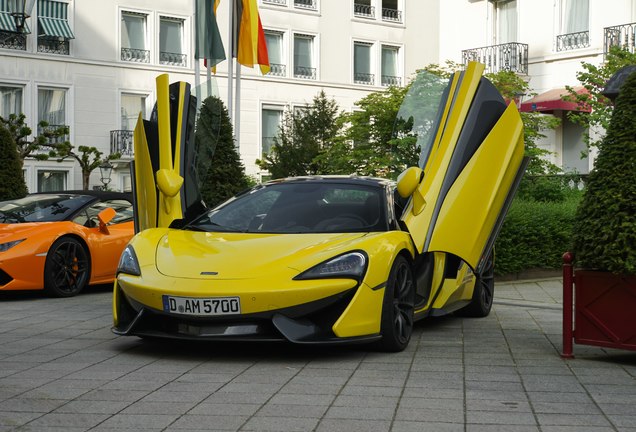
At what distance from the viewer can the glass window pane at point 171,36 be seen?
133 feet

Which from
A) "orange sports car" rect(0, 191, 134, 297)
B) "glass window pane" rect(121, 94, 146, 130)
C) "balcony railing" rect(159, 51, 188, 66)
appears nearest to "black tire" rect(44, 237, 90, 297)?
"orange sports car" rect(0, 191, 134, 297)

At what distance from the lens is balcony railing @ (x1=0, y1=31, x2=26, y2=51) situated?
3738 cm

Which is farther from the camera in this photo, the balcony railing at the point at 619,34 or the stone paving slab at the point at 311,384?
the balcony railing at the point at 619,34

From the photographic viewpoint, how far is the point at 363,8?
46.7 meters

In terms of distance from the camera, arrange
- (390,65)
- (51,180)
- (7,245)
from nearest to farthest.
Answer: (7,245) → (51,180) → (390,65)

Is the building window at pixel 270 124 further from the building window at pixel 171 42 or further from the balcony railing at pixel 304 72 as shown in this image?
the building window at pixel 171 42

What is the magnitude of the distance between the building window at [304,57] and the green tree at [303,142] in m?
4.90

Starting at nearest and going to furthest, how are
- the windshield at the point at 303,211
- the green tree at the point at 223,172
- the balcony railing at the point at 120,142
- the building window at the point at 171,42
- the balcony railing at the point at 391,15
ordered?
the windshield at the point at 303,211
the green tree at the point at 223,172
the balcony railing at the point at 120,142
the building window at the point at 171,42
the balcony railing at the point at 391,15

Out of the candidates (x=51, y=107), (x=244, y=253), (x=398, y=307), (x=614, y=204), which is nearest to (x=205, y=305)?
(x=244, y=253)

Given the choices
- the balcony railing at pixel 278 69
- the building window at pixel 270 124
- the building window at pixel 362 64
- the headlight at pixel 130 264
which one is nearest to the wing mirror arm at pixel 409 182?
the headlight at pixel 130 264

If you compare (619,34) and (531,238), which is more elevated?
(619,34)

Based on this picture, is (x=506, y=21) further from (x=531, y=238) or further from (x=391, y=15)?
(x=531, y=238)

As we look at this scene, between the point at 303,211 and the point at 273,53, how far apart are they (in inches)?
1429

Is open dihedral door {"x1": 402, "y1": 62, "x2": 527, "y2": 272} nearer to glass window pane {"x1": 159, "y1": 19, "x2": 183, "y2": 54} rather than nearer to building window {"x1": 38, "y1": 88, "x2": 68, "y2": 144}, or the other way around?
building window {"x1": 38, "y1": 88, "x2": 68, "y2": 144}
